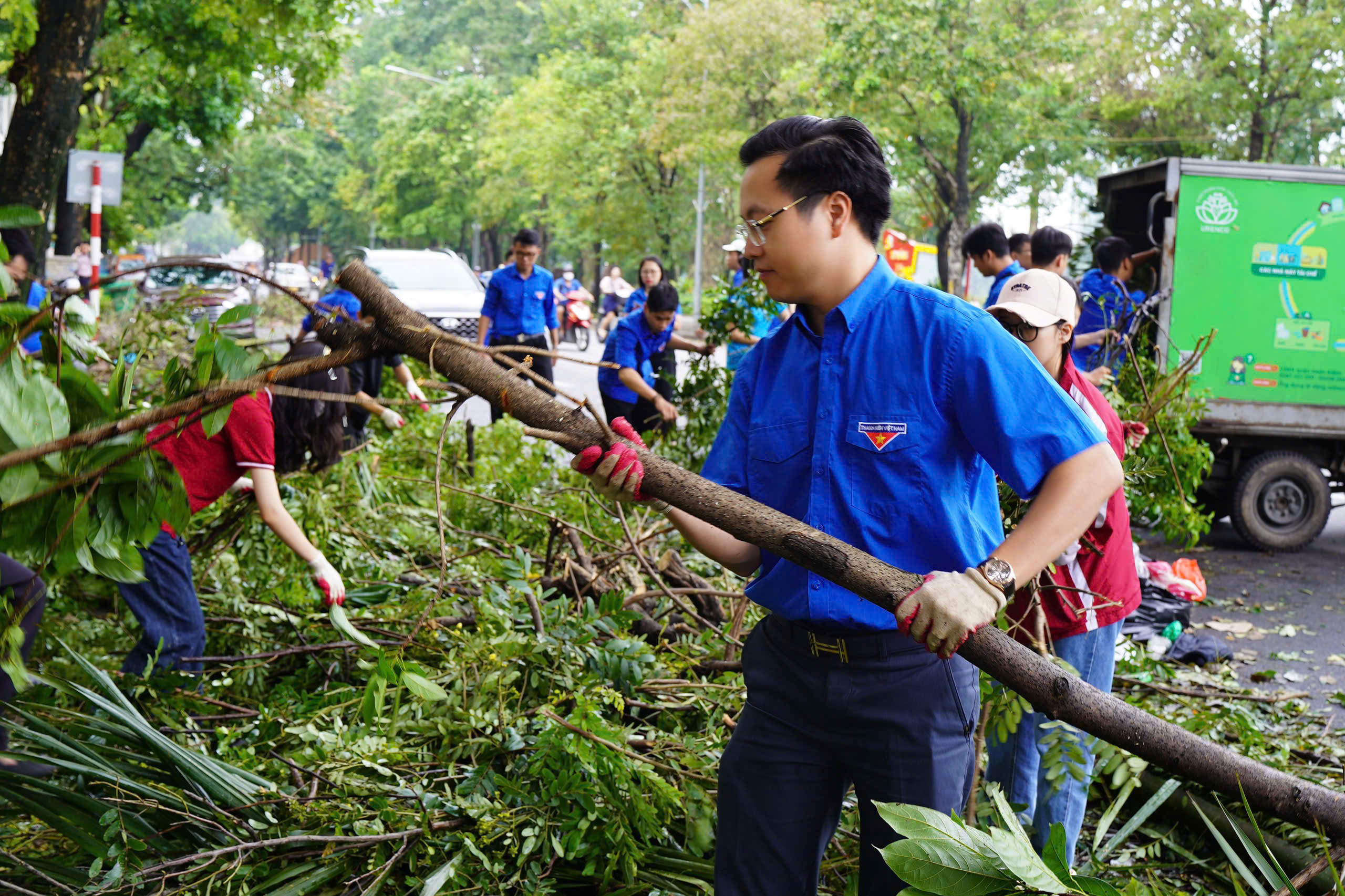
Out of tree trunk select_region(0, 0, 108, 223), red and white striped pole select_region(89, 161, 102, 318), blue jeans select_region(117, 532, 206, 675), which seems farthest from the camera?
red and white striped pole select_region(89, 161, 102, 318)

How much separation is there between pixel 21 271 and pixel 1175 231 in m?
7.69

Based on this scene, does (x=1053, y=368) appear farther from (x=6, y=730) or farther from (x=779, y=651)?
(x=6, y=730)

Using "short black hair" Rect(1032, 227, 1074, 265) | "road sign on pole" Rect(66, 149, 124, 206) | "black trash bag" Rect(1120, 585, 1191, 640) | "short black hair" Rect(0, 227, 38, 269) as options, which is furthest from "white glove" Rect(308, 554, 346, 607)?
"road sign on pole" Rect(66, 149, 124, 206)

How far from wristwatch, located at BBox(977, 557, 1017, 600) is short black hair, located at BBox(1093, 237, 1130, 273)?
678cm

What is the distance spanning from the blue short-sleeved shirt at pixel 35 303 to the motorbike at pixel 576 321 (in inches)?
770

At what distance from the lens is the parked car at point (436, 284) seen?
Result: 15.8 m

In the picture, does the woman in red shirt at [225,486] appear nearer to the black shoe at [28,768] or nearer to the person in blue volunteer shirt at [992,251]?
the black shoe at [28,768]

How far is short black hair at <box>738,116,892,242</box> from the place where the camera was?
2.24m

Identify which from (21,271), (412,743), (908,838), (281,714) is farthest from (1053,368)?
(21,271)

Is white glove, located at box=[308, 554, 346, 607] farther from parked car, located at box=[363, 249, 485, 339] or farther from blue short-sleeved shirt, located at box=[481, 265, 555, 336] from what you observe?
parked car, located at box=[363, 249, 485, 339]

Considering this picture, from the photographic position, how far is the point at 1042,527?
82.4 inches

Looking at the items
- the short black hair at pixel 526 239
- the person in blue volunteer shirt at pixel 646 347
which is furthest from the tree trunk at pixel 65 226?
the person in blue volunteer shirt at pixel 646 347

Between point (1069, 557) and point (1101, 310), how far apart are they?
506 cm

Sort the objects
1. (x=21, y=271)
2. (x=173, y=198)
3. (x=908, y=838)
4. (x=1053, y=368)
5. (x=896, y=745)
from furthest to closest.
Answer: (x=173, y=198) → (x=21, y=271) → (x=1053, y=368) → (x=896, y=745) → (x=908, y=838)
